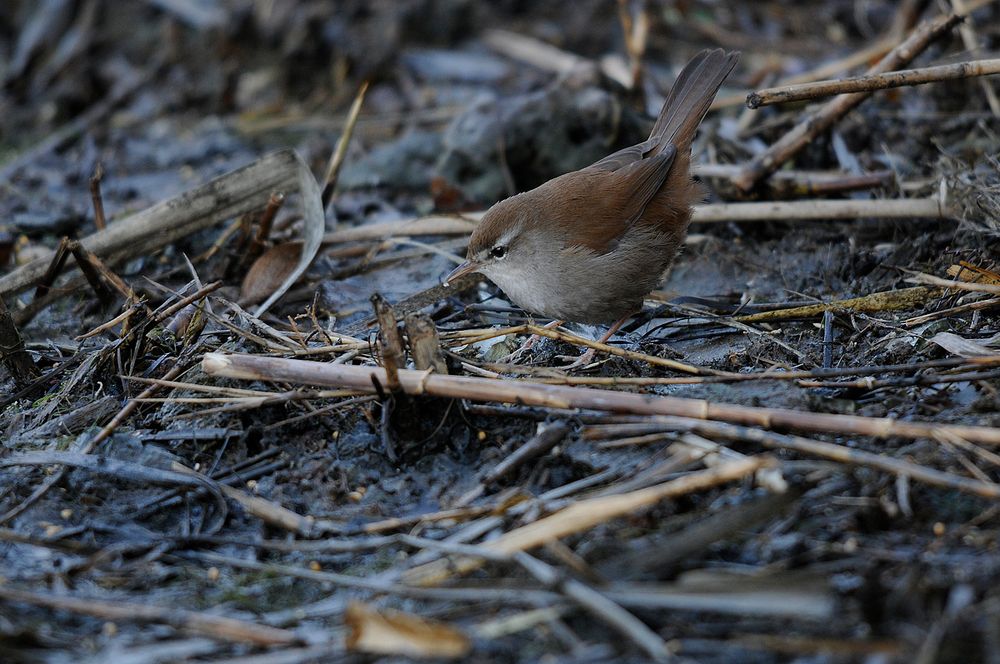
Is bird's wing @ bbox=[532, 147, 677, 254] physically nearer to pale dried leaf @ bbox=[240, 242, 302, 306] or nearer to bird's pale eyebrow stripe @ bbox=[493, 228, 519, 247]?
bird's pale eyebrow stripe @ bbox=[493, 228, 519, 247]

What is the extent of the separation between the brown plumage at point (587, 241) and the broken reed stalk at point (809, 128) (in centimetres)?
84

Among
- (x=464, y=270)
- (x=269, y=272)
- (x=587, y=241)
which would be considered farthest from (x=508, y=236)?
(x=269, y=272)

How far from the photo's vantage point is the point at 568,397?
3.64 metres

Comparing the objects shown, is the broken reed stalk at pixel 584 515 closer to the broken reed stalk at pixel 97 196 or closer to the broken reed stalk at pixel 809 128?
the broken reed stalk at pixel 809 128

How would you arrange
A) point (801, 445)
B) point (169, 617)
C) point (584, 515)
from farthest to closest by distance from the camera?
point (801, 445)
point (584, 515)
point (169, 617)

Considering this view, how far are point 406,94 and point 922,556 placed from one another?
22.6 feet

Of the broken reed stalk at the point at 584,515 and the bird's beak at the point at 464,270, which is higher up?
the bird's beak at the point at 464,270

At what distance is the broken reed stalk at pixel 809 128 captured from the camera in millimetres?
5301

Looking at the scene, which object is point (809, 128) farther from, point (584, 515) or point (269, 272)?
point (584, 515)

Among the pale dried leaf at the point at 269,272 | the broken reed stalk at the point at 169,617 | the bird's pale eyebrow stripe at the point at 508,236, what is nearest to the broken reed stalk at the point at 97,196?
the pale dried leaf at the point at 269,272

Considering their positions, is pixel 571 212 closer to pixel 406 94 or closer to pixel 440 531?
pixel 440 531

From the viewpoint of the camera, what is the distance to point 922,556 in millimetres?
2844

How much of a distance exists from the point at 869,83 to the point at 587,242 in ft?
4.93

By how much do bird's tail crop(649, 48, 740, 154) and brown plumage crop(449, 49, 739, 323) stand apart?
22 centimetres
